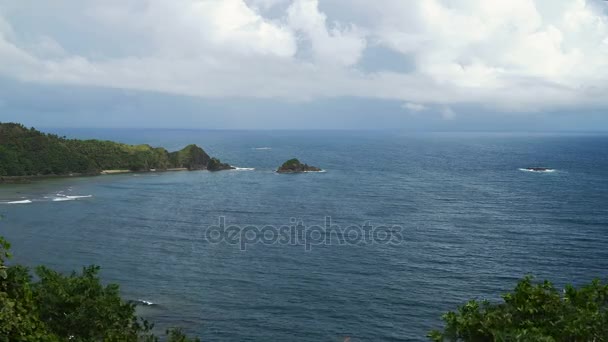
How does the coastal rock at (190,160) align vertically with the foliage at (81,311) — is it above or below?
above

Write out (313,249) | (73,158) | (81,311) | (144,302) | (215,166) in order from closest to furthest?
(81,311) < (144,302) < (313,249) < (73,158) < (215,166)

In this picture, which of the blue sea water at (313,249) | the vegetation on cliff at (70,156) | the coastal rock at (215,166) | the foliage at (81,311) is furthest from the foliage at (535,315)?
the coastal rock at (215,166)

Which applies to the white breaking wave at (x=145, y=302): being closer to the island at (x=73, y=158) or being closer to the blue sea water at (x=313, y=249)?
the blue sea water at (x=313, y=249)

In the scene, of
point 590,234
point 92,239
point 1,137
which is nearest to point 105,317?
point 92,239

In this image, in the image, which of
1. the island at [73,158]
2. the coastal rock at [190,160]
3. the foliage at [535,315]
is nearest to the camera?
the foliage at [535,315]

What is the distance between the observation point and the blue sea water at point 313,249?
43125mm

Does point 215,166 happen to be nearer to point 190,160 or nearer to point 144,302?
point 190,160

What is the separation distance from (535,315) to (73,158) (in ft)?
453

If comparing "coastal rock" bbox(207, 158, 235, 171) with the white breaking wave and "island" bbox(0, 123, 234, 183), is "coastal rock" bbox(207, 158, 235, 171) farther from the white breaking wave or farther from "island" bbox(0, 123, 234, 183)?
the white breaking wave

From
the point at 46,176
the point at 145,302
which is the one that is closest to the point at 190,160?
the point at 46,176

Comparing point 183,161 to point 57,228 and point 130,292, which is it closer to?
point 57,228

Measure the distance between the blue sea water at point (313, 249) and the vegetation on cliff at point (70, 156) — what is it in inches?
638

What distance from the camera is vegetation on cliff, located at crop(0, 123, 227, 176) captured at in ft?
427

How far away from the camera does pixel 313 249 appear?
61469 millimetres
